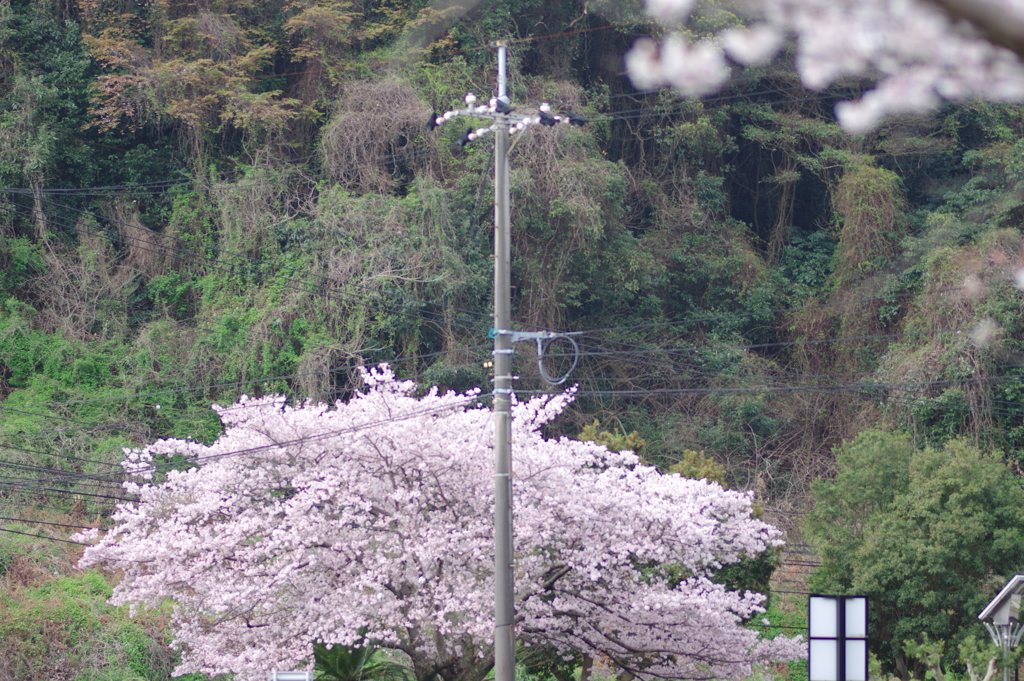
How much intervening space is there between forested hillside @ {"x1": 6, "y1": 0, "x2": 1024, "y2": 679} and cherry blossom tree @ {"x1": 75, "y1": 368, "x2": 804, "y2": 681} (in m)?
10.00

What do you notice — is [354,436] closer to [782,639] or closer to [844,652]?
[782,639]

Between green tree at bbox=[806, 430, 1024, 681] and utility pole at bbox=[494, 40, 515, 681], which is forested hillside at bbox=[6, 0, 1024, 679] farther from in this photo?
utility pole at bbox=[494, 40, 515, 681]

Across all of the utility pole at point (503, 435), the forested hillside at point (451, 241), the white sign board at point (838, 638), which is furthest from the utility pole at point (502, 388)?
the forested hillside at point (451, 241)

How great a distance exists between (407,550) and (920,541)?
432 inches

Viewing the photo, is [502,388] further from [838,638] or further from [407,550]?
[838,638]

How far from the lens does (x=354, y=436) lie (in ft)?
58.8

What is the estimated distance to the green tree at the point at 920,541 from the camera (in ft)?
73.6

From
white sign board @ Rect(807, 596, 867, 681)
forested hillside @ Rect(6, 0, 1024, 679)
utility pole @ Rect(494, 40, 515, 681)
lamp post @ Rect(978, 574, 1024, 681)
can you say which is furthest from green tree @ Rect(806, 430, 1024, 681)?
white sign board @ Rect(807, 596, 867, 681)

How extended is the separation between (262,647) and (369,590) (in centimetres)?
175

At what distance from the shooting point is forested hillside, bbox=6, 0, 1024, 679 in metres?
30.3

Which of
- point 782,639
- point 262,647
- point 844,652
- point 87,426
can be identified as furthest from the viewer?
point 87,426

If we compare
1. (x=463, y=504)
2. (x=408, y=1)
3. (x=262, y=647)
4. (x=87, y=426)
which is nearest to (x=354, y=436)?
(x=463, y=504)

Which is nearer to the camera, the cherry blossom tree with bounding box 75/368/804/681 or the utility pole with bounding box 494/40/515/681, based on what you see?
the utility pole with bounding box 494/40/515/681

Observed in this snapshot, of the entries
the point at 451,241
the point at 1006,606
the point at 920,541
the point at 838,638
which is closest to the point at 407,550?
the point at 1006,606
